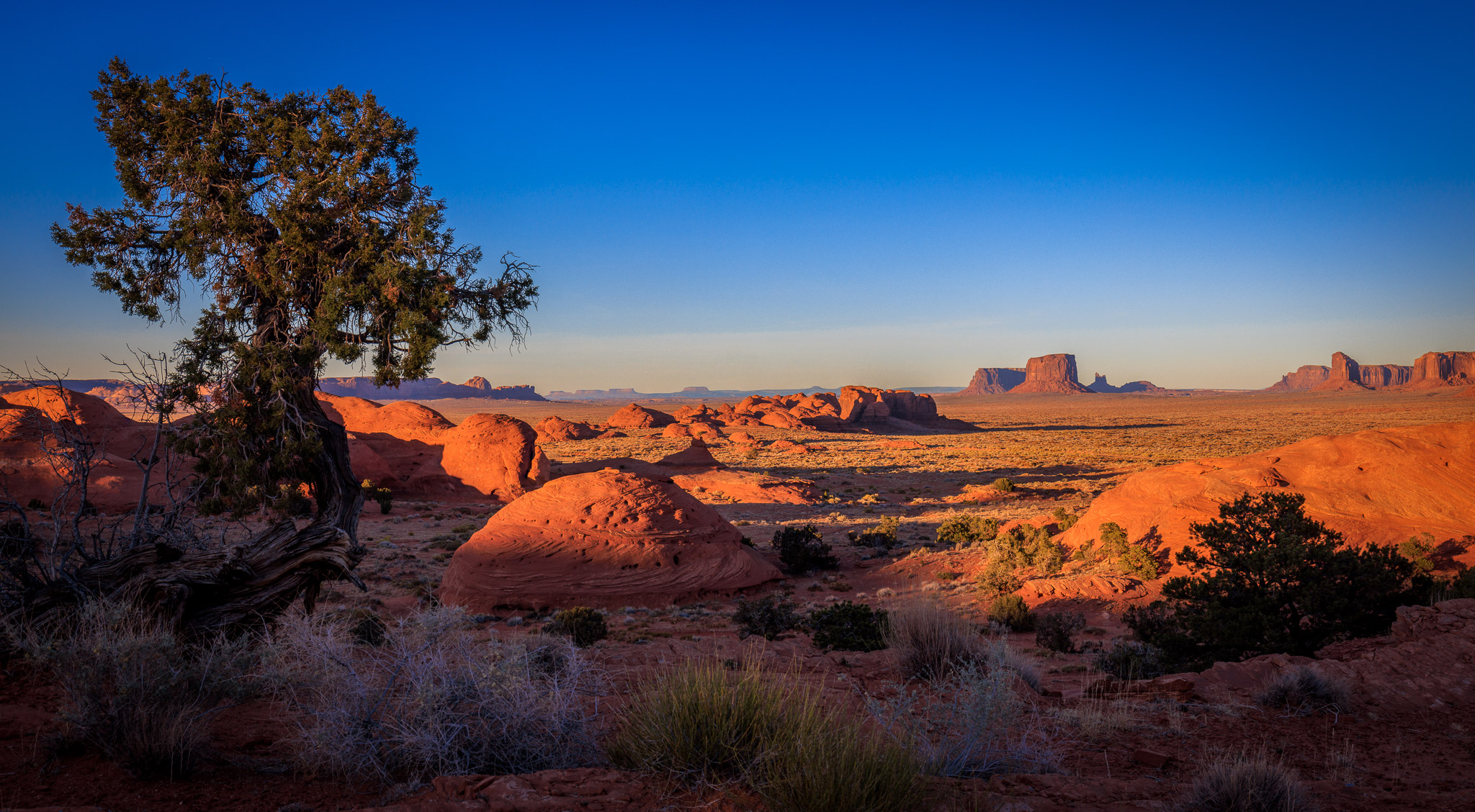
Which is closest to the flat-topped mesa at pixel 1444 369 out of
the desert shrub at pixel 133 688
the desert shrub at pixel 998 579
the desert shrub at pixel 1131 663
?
the desert shrub at pixel 998 579

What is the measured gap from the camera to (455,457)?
28.7m

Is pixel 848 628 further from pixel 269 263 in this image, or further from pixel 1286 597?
pixel 269 263

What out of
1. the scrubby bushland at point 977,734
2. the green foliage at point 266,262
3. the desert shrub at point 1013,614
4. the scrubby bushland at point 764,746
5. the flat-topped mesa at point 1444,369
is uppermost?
the flat-topped mesa at point 1444,369

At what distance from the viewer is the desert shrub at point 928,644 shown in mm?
7250

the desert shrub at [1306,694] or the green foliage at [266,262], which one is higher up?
the green foliage at [266,262]

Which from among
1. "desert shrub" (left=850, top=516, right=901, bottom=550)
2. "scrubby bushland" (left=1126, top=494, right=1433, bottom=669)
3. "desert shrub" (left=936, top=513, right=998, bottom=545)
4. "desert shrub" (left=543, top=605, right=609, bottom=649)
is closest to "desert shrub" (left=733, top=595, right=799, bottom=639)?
"desert shrub" (left=543, top=605, right=609, bottom=649)

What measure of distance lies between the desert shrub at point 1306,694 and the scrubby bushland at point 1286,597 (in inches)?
77.1

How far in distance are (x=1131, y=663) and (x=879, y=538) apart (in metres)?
11.6

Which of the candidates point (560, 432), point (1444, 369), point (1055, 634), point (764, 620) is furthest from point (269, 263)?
point (1444, 369)

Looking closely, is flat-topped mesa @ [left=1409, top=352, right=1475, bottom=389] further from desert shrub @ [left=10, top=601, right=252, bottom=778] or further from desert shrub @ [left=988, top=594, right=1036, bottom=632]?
desert shrub @ [left=10, top=601, right=252, bottom=778]

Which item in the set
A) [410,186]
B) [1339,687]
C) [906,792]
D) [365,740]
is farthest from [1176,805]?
[410,186]

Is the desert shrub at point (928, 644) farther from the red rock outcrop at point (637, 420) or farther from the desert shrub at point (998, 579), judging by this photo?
the red rock outcrop at point (637, 420)

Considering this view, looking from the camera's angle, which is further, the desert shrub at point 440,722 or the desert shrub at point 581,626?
the desert shrub at point 581,626

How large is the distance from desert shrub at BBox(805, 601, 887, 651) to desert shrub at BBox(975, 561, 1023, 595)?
4.08 metres
